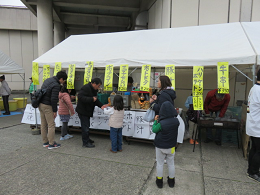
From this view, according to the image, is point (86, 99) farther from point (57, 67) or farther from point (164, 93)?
point (164, 93)

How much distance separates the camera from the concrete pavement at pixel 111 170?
2.82 metres

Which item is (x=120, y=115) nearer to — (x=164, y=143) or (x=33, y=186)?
(x=164, y=143)

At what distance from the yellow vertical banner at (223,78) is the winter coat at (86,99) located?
2.86 meters

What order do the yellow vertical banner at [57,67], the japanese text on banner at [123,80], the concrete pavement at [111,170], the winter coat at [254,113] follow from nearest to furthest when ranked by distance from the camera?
the concrete pavement at [111,170] → the winter coat at [254,113] → the japanese text on banner at [123,80] → the yellow vertical banner at [57,67]

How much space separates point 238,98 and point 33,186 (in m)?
7.97

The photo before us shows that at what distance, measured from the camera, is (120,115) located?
163 inches

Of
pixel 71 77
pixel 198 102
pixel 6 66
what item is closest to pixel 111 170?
pixel 198 102

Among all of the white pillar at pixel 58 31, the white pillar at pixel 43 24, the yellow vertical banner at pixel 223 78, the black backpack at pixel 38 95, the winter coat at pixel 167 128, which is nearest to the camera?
the winter coat at pixel 167 128

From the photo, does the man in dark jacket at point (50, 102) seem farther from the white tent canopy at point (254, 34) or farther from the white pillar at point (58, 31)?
the white pillar at point (58, 31)

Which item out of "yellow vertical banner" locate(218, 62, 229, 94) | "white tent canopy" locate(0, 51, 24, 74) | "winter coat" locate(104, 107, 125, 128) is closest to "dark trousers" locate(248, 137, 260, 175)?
"yellow vertical banner" locate(218, 62, 229, 94)

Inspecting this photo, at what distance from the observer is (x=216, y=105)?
4.86m

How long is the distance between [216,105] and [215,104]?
38 millimetres

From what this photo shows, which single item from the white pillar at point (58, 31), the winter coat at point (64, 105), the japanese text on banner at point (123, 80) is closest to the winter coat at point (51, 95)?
the winter coat at point (64, 105)

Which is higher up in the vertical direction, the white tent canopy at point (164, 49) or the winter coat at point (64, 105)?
the white tent canopy at point (164, 49)
